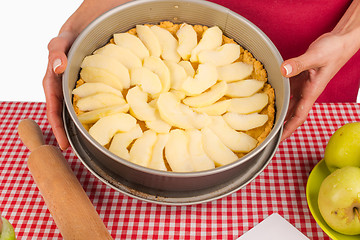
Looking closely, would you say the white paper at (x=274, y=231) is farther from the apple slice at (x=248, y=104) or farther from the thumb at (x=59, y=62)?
the thumb at (x=59, y=62)

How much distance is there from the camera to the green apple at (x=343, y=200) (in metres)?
1.10

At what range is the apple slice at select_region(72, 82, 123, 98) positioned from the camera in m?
1.37

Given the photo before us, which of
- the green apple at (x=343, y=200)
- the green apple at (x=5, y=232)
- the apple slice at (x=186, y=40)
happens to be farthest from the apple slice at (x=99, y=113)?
the green apple at (x=343, y=200)

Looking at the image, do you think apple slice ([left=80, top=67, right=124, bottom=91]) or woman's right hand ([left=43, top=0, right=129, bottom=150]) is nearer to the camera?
woman's right hand ([left=43, top=0, right=129, bottom=150])

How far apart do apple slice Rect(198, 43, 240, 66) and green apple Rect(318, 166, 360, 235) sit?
22.4 inches

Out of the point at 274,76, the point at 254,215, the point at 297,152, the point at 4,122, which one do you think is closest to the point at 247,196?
the point at 254,215

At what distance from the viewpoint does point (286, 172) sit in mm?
1395

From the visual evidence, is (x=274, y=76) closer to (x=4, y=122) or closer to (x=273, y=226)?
(x=273, y=226)

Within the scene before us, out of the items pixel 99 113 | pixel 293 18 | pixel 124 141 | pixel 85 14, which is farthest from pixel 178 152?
pixel 293 18

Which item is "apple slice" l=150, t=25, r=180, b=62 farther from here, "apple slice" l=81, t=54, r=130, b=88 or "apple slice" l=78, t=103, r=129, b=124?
"apple slice" l=78, t=103, r=129, b=124

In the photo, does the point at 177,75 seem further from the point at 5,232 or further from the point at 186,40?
the point at 5,232

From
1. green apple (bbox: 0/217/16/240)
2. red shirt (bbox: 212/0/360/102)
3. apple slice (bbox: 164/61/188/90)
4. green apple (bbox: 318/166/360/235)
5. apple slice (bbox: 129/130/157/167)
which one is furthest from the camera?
red shirt (bbox: 212/0/360/102)

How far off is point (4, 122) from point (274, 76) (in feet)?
3.19

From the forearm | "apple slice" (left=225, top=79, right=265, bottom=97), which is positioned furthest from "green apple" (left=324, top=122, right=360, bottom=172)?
the forearm
